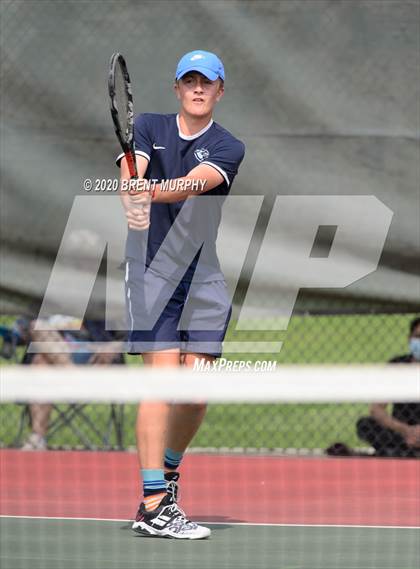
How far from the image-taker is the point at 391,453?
7.48 meters

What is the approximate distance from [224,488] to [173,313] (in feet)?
5.38

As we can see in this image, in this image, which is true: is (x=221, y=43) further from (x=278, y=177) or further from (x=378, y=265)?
(x=378, y=265)

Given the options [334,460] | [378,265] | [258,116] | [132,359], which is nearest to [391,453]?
[334,460]

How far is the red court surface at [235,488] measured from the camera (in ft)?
18.2

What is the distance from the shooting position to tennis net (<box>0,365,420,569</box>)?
3.35 metres

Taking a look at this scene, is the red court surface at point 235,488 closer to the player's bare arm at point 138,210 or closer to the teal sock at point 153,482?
the teal sock at point 153,482

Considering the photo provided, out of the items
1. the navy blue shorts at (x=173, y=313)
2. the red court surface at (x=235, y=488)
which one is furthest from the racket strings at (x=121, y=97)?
the red court surface at (x=235, y=488)

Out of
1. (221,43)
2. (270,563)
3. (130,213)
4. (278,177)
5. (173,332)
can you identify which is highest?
(221,43)

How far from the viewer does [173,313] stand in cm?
499

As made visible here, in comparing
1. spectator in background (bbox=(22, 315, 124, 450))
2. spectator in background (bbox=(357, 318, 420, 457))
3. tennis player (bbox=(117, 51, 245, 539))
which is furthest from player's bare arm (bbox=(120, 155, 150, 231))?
spectator in background (bbox=(357, 318, 420, 457))

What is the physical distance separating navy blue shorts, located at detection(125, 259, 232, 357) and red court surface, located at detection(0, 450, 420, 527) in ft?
2.58

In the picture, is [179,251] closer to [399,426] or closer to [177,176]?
[177,176]

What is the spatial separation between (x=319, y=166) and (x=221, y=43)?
0.72 meters

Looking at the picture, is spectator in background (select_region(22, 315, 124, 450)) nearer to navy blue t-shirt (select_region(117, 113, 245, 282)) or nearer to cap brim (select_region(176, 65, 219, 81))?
navy blue t-shirt (select_region(117, 113, 245, 282))
